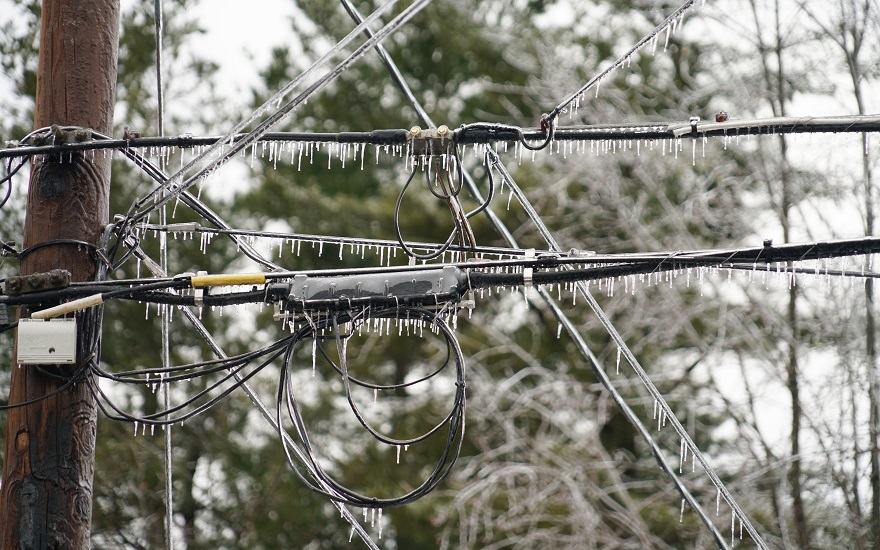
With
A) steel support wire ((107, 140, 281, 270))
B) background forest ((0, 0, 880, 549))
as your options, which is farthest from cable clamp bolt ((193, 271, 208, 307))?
background forest ((0, 0, 880, 549))

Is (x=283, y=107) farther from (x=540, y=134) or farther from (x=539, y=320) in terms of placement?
(x=539, y=320)

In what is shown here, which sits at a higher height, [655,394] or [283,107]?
[283,107]

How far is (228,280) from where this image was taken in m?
4.29

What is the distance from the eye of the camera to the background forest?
10984 millimetres

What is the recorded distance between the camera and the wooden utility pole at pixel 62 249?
14.4ft

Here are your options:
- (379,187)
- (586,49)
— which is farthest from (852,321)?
(379,187)

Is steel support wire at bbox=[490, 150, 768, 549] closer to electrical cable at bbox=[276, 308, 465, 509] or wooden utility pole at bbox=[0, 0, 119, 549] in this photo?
electrical cable at bbox=[276, 308, 465, 509]

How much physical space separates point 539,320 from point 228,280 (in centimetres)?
1120

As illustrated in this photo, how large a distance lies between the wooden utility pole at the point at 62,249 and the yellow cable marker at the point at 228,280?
575 mm

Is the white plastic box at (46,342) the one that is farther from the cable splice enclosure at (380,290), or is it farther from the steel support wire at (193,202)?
the cable splice enclosure at (380,290)

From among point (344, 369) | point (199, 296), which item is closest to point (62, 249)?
point (199, 296)

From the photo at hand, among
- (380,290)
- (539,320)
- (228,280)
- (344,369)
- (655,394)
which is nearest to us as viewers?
(344,369)

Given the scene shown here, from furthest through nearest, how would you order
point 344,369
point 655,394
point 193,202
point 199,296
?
point 193,202, point 655,394, point 199,296, point 344,369

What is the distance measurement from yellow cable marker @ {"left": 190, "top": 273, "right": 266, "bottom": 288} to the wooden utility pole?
1.89ft
